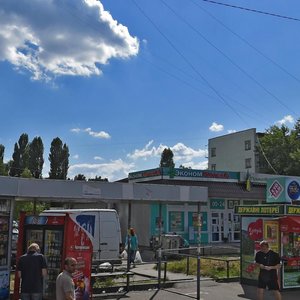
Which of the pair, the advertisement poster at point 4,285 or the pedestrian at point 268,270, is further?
the advertisement poster at point 4,285

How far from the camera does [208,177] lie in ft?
117

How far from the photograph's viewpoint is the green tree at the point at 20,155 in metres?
71.9

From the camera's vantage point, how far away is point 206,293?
13.8 meters

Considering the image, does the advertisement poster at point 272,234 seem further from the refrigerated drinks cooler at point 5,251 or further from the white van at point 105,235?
the refrigerated drinks cooler at point 5,251

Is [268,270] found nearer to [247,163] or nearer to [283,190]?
[283,190]

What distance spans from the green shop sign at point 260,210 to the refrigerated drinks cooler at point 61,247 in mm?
6418

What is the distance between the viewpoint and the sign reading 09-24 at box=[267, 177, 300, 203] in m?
17.7

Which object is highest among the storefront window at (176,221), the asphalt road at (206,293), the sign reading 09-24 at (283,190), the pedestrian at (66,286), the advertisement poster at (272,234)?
the sign reading 09-24 at (283,190)

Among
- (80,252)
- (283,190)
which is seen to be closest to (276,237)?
(283,190)

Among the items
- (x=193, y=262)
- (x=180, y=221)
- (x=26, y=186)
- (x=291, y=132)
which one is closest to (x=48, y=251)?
(x=26, y=186)

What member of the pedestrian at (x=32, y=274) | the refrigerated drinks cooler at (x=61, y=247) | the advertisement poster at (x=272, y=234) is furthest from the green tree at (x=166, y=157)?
the pedestrian at (x=32, y=274)

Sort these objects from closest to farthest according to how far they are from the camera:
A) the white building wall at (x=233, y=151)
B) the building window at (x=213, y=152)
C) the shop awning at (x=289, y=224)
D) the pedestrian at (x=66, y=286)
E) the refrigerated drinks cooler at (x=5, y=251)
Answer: the pedestrian at (x=66, y=286) → the refrigerated drinks cooler at (x=5, y=251) → the shop awning at (x=289, y=224) → the white building wall at (x=233, y=151) → the building window at (x=213, y=152)

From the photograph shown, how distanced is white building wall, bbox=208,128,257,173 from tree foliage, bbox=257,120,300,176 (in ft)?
9.68

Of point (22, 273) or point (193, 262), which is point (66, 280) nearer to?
point (22, 273)
